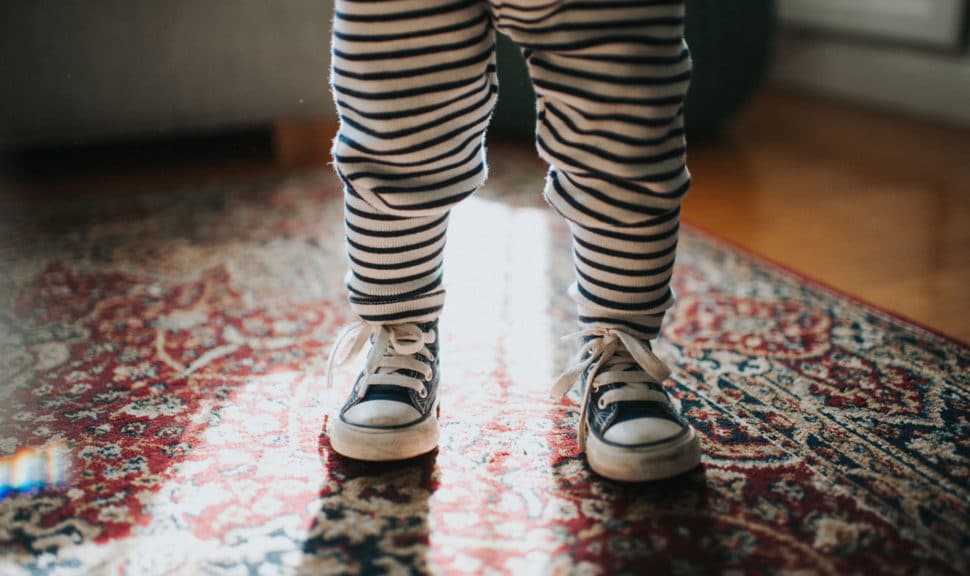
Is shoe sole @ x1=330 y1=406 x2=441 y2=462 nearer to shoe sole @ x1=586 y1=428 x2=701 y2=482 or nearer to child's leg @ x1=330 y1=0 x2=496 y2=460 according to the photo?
child's leg @ x1=330 y1=0 x2=496 y2=460

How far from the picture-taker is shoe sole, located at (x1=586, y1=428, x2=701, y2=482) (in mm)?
660

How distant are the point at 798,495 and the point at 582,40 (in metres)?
A: 0.35

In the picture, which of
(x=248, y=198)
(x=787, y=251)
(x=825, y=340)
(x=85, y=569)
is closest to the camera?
(x=85, y=569)

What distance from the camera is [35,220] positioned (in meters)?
1.36

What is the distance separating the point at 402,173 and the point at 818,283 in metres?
0.62

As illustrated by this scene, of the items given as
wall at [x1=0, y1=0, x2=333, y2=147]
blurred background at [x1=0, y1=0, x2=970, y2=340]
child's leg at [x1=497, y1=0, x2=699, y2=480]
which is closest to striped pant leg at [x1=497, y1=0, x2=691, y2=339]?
child's leg at [x1=497, y1=0, x2=699, y2=480]

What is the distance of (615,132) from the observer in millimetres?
612

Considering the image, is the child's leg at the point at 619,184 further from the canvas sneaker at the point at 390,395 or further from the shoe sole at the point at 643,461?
the canvas sneaker at the point at 390,395

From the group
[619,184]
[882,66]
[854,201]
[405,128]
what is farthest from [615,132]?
[882,66]

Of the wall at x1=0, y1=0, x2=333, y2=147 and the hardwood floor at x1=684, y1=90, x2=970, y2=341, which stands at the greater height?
the wall at x1=0, y1=0, x2=333, y2=147

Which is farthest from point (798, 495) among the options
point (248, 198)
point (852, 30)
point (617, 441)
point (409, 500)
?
point (852, 30)

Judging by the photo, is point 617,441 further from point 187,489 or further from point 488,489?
point 187,489

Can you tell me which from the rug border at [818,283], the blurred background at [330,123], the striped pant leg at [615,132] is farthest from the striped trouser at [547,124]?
the blurred background at [330,123]

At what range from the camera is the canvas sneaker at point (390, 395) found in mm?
698
